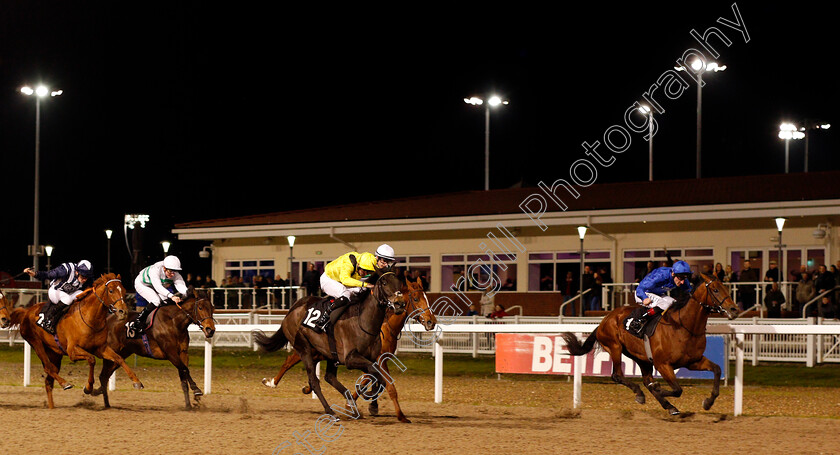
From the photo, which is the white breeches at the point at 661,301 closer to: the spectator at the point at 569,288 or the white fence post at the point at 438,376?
the white fence post at the point at 438,376

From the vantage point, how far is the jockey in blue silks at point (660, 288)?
9430 millimetres

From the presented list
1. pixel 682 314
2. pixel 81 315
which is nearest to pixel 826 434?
pixel 682 314

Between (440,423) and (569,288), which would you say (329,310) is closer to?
(440,423)

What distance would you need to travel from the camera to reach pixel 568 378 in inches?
550

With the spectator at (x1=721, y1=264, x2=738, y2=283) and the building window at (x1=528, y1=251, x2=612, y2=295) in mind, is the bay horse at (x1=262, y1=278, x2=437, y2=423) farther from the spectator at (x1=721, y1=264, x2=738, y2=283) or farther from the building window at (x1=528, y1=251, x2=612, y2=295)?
the building window at (x1=528, y1=251, x2=612, y2=295)

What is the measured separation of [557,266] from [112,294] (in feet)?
46.2

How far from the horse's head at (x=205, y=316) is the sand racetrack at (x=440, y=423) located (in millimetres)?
841

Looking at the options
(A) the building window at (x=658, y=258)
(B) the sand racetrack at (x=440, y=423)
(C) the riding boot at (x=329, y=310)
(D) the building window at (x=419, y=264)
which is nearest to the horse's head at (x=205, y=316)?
(B) the sand racetrack at (x=440, y=423)

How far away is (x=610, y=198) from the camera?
75.5 feet

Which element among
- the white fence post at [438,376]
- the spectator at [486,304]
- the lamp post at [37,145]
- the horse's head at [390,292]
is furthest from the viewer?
the lamp post at [37,145]

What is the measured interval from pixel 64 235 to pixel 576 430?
57.1 metres

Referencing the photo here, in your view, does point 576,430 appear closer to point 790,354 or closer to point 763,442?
point 763,442

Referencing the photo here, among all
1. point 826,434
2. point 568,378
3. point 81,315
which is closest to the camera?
point 826,434

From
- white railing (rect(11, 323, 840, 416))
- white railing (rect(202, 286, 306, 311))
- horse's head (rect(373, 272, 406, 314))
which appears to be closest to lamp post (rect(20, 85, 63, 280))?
white railing (rect(202, 286, 306, 311))
